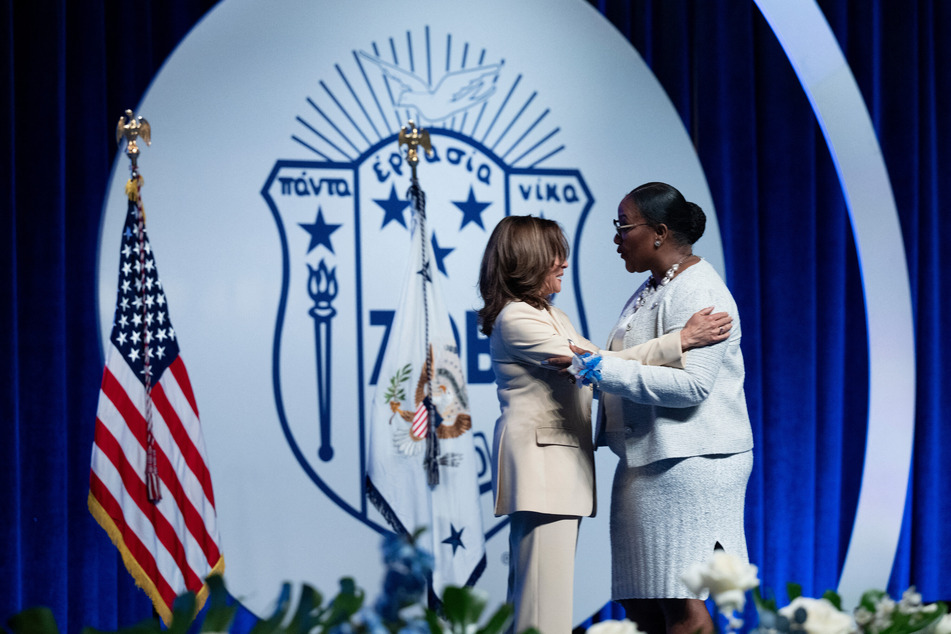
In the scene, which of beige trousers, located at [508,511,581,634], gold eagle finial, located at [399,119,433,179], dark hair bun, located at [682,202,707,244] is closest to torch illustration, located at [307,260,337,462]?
gold eagle finial, located at [399,119,433,179]

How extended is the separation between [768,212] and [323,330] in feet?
6.98

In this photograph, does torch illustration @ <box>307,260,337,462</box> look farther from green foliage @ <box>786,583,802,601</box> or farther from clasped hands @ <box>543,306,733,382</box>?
green foliage @ <box>786,583,802,601</box>

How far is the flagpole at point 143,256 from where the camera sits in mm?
3045

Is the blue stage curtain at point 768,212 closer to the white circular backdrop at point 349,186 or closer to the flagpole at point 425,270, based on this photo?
the white circular backdrop at point 349,186

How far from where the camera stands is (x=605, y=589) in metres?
3.96

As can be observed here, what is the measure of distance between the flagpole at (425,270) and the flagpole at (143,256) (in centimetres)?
84

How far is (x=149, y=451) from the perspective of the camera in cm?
307

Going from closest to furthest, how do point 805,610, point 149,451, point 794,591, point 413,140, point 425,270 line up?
point 805,610, point 794,591, point 149,451, point 413,140, point 425,270

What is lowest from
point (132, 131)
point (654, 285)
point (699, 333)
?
point (699, 333)

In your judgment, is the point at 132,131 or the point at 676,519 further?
the point at 132,131

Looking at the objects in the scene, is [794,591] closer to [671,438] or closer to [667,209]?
[671,438]

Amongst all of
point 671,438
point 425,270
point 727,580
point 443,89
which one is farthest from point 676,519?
point 443,89

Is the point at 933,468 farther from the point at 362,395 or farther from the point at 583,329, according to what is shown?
the point at 362,395

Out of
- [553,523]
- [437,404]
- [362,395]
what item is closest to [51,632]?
[553,523]
